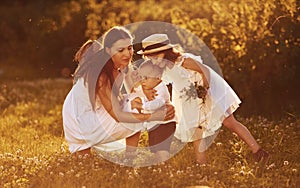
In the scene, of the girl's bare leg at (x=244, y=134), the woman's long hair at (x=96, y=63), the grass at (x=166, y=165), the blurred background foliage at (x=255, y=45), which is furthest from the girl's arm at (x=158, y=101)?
the blurred background foliage at (x=255, y=45)

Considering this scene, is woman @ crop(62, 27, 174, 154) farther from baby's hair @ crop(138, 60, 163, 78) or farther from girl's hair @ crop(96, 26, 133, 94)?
baby's hair @ crop(138, 60, 163, 78)

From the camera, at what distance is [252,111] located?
926cm

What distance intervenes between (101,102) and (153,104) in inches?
21.2

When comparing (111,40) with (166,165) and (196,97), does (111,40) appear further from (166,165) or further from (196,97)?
(166,165)

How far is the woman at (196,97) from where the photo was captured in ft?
21.5

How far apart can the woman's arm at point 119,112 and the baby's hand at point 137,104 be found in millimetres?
104

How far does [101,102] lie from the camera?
651cm

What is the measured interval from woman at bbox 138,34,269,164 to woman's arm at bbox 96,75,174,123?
0.39 meters

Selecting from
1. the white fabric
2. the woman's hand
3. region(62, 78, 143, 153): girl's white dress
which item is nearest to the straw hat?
the white fabric

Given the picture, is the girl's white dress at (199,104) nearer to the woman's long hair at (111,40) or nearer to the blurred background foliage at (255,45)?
the woman's long hair at (111,40)

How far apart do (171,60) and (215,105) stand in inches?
26.0


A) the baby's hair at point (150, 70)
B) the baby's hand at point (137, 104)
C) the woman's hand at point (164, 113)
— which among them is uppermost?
the baby's hair at point (150, 70)

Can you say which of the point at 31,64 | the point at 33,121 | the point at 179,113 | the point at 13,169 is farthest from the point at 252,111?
the point at 31,64

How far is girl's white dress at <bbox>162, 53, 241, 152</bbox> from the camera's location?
6617mm
